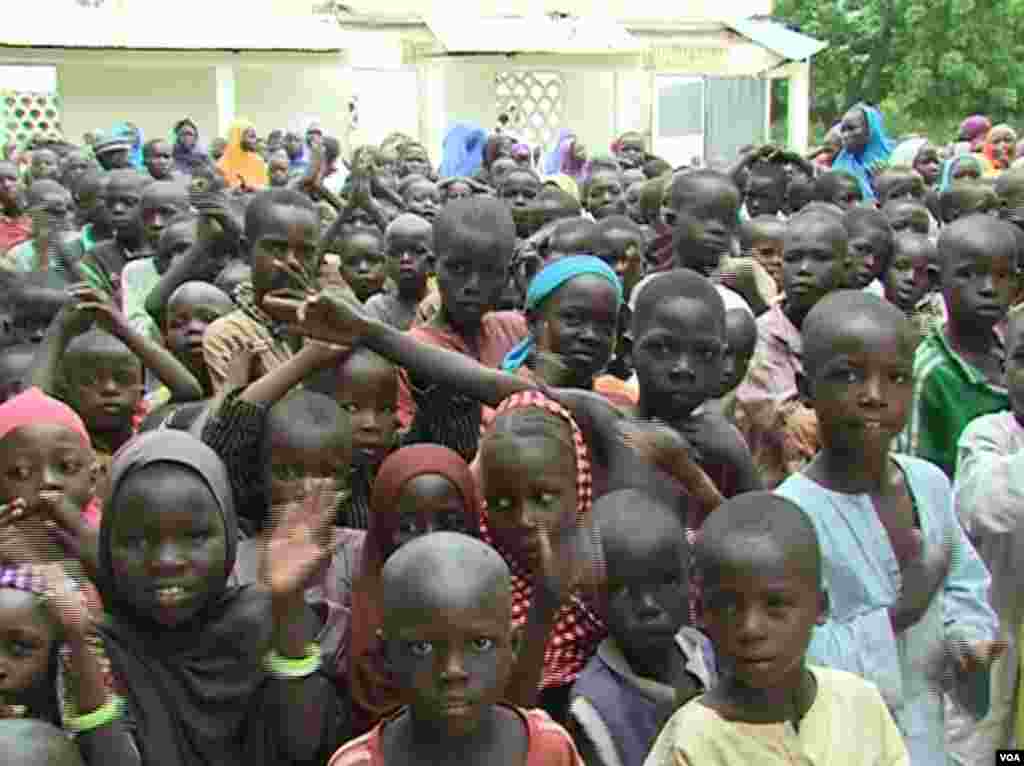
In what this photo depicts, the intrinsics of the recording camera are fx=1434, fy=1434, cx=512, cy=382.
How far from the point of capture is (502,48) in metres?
21.2

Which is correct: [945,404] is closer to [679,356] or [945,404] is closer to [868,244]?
[679,356]

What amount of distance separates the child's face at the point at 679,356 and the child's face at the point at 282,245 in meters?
1.31

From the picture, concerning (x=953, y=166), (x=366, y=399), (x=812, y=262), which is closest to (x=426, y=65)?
(x=953, y=166)

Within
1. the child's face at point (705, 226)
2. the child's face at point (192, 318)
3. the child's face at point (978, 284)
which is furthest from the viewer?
the child's face at point (705, 226)

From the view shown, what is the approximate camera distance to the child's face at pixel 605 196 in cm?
775

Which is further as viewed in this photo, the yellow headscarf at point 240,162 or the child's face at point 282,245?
the yellow headscarf at point 240,162

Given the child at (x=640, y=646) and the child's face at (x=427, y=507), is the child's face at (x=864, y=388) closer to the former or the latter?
the child at (x=640, y=646)

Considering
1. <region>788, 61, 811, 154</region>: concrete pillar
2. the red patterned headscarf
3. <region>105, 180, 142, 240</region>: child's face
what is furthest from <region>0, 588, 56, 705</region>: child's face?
<region>788, 61, 811, 154</region>: concrete pillar

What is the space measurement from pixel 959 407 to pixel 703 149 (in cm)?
1948

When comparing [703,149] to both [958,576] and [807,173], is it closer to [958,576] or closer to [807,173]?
[807,173]

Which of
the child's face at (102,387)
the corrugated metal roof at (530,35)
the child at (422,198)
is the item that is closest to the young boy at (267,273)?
the child's face at (102,387)

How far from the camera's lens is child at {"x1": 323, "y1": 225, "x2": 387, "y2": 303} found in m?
5.50

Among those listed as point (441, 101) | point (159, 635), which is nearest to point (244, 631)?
point (159, 635)

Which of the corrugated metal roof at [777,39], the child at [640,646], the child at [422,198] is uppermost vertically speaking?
the corrugated metal roof at [777,39]
